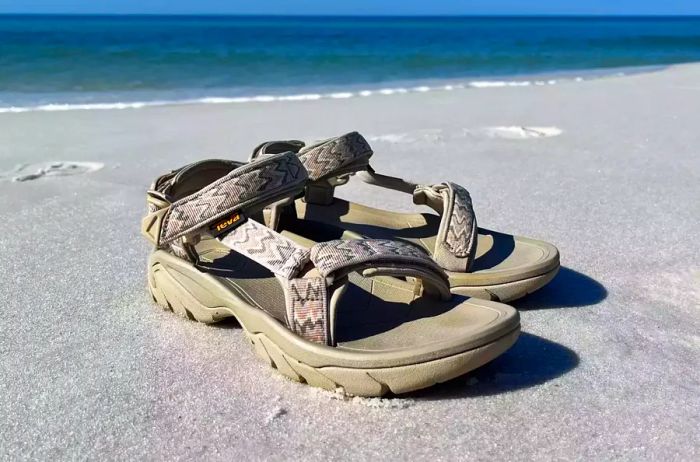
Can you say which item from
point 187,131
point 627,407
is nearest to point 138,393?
point 627,407

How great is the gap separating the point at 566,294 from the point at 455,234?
39 cm

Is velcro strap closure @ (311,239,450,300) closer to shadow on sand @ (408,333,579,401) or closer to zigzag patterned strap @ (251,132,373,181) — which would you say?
shadow on sand @ (408,333,579,401)

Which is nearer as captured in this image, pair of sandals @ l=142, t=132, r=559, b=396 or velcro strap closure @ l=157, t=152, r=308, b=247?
pair of sandals @ l=142, t=132, r=559, b=396

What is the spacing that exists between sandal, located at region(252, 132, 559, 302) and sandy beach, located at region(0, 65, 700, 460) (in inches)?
4.9

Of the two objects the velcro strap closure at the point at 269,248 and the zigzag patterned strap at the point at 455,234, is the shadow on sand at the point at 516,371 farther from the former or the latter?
the velcro strap closure at the point at 269,248

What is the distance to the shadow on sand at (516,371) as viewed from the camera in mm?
1427

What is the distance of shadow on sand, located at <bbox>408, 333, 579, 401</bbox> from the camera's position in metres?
1.43

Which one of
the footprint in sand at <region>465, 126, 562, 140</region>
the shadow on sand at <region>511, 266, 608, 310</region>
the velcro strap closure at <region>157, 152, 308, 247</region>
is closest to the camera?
the velcro strap closure at <region>157, 152, 308, 247</region>

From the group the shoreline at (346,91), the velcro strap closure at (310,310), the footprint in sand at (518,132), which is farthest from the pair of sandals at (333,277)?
the shoreline at (346,91)

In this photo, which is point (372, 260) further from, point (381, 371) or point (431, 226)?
point (431, 226)

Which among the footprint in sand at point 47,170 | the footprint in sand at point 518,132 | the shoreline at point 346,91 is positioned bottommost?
the shoreline at point 346,91

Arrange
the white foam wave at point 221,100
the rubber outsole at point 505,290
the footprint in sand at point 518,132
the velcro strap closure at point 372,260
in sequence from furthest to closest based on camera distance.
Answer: the white foam wave at point 221,100
the footprint in sand at point 518,132
the rubber outsole at point 505,290
the velcro strap closure at point 372,260

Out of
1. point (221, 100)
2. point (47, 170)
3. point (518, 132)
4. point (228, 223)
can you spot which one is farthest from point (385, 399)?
point (221, 100)

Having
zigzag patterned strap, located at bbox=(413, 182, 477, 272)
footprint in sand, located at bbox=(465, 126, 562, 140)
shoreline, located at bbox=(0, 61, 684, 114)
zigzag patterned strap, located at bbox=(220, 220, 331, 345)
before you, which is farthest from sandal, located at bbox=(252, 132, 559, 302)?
shoreline, located at bbox=(0, 61, 684, 114)
